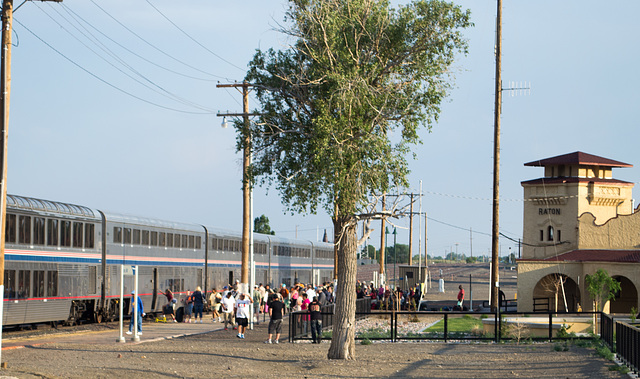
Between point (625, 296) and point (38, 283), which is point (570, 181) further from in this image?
point (38, 283)

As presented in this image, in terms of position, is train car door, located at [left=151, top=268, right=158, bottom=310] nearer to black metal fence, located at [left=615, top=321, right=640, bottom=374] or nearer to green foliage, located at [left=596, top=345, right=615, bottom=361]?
green foliage, located at [left=596, top=345, right=615, bottom=361]

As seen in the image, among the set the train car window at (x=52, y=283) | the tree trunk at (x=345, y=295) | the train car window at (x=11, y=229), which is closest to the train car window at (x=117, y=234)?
the train car window at (x=52, y=283)

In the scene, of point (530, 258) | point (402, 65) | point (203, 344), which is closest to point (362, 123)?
point (402, 65)

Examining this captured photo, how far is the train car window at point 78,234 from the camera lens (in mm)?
30155

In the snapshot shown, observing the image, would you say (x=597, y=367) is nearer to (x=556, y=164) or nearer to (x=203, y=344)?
(x=203, y=344)

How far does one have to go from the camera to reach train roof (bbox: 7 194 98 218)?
26438 millimetres

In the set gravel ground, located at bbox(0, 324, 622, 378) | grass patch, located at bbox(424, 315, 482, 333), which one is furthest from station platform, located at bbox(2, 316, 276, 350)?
grass patch, located at bbox(424, 315, 482, 333)

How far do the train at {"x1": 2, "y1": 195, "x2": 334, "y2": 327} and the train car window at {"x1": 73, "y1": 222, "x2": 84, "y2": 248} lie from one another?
0.03 m

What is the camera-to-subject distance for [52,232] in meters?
28.5

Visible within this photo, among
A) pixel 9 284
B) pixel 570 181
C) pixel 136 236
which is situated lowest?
pixel 9 284

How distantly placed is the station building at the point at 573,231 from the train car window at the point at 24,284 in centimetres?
2414

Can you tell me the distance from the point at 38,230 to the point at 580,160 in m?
28.3

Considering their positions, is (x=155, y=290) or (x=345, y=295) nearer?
(x=345, y=295)

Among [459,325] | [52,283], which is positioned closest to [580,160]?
[459,325]
